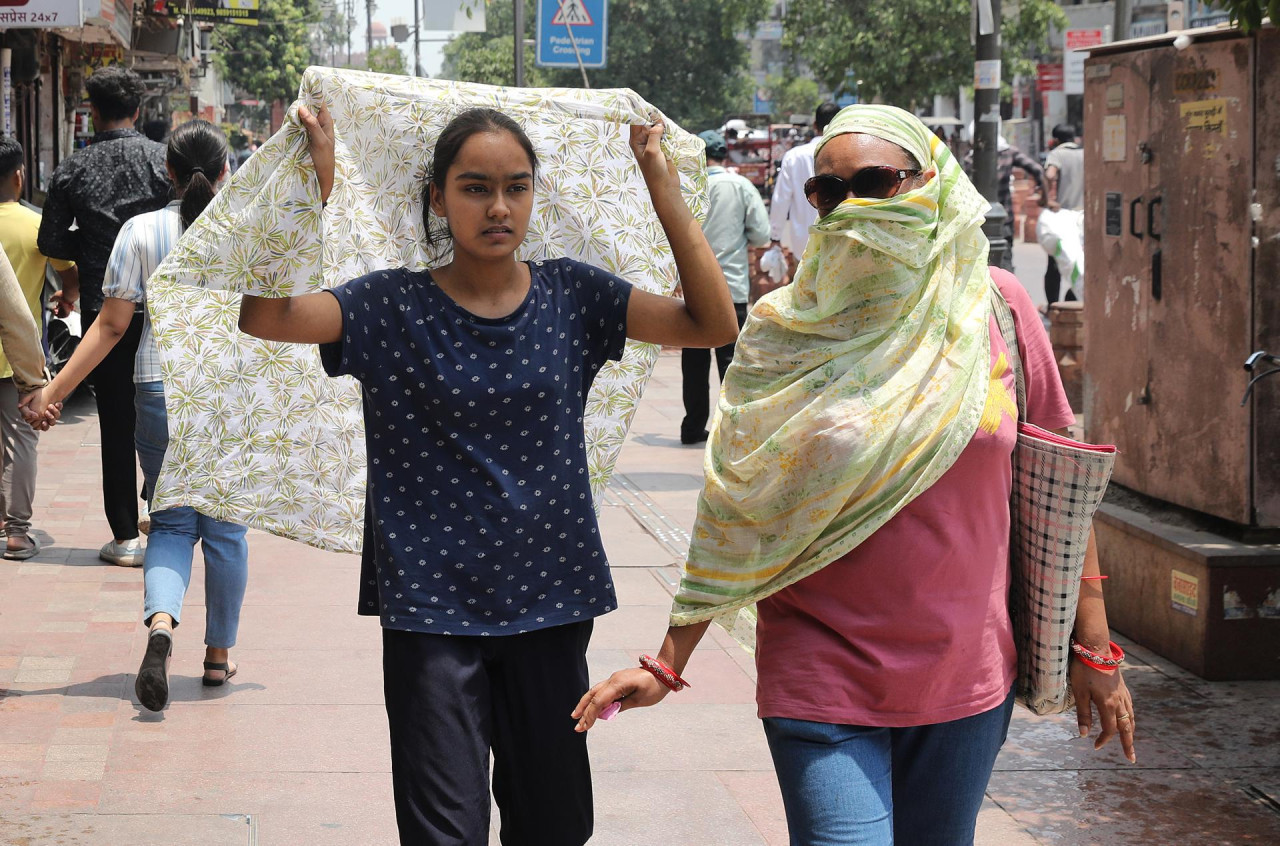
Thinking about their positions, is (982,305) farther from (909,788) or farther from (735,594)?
(909,788)

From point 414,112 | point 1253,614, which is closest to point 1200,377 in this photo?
point 1253,614

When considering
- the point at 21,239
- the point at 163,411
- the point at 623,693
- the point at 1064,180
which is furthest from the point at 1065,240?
the point at 623,693

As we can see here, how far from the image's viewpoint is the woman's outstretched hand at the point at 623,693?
274 centimetres

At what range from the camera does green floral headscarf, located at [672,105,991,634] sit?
8.71ft

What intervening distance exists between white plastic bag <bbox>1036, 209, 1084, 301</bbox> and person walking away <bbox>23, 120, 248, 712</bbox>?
821cm

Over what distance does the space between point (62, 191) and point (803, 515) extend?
5.62 meters

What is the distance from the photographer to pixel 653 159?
10.1 ft

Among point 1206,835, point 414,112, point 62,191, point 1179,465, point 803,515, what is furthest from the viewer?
point 62,191

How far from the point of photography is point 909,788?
2.76 m

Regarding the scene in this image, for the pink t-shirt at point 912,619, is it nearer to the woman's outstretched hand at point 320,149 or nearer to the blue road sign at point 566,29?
the woman's outstretched hand at point 320,149

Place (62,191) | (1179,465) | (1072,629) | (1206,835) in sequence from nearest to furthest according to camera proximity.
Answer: (1072,629) < (1206,835) < (1179,465) < (62,191)

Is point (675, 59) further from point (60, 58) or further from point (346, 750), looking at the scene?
point (346, 750)

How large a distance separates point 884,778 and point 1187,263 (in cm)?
382

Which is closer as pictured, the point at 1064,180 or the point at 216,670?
the point at 216,670
